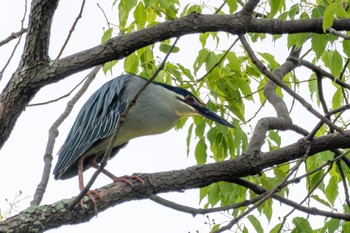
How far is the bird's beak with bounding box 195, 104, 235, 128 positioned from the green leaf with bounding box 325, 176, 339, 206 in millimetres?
570

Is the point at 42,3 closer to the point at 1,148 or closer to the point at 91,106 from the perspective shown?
the point at 1,148

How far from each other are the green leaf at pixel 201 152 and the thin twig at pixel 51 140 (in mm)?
681

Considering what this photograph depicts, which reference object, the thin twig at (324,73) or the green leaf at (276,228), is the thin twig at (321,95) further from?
the green leaf at (276,228)

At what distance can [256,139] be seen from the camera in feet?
10.3

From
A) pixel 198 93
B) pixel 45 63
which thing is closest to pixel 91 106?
pixel 198 93

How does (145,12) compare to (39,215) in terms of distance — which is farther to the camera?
(145,12)

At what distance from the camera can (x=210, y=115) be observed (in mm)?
3990

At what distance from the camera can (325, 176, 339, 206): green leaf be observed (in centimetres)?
363

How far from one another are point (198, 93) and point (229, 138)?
1.22 ft

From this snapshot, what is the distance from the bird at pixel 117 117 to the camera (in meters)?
4.05

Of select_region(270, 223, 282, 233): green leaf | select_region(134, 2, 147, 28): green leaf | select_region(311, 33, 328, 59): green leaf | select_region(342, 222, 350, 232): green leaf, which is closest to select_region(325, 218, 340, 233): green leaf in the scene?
select_region(342, 222, 350, 232): green leaf

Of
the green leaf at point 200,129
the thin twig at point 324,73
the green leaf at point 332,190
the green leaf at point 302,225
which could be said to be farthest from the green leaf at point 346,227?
the green leaf at point 200,129

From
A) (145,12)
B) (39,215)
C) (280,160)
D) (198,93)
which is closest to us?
(39,215)

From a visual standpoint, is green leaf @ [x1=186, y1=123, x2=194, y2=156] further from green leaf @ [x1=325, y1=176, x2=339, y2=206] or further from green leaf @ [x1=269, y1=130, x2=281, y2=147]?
green leaf @ [x1=325, y1=176, x2=339, y2=206]
